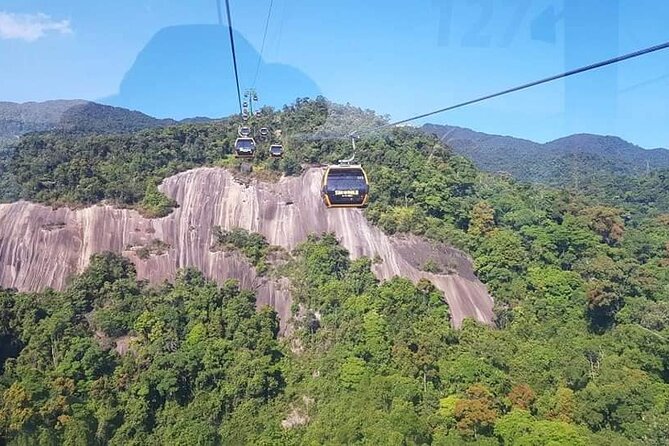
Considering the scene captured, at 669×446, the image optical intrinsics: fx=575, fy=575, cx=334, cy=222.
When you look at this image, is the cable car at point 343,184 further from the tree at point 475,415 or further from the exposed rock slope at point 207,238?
the exposed rock slope at point 207,238

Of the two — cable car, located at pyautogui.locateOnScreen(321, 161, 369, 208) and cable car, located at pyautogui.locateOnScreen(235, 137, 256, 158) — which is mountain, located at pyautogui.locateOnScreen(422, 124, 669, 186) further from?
cable car, located at pyautogui.locateOnScreen(321, 161, 369, 208)

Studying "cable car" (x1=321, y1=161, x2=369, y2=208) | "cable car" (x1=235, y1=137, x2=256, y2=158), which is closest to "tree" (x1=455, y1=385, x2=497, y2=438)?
"cable car" (x1=321, y1=161, x2=369, y2=208)

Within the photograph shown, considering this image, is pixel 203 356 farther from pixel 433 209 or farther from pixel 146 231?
pixel 433 209

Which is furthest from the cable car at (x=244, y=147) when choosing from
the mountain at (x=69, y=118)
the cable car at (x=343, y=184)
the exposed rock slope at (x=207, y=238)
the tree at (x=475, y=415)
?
the mountain at (x=69, y=118)

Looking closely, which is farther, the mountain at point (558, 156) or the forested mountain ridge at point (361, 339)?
the mountain at point (558, 156)

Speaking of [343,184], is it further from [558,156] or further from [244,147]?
[558,156]

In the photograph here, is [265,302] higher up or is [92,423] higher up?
[265,302]

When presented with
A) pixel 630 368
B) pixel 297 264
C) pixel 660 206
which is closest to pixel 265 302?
pixel 297 264
